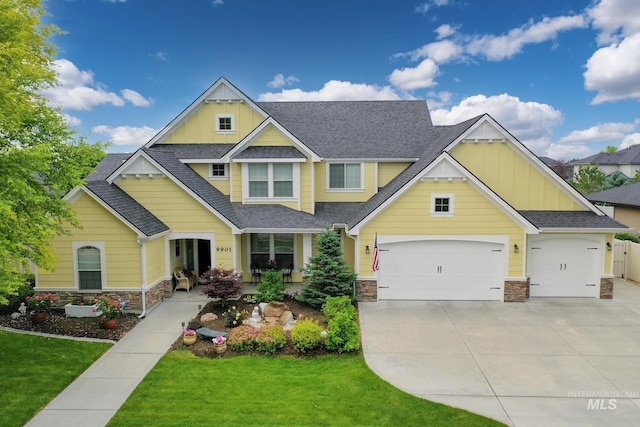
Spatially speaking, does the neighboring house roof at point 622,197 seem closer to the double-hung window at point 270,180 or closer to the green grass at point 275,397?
the double-hung window at point 270,180

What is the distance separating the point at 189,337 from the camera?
389 inches

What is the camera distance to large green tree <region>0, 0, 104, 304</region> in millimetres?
7551

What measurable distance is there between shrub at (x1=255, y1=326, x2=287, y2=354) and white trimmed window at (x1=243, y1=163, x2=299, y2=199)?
7281 mm

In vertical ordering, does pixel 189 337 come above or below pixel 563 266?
below

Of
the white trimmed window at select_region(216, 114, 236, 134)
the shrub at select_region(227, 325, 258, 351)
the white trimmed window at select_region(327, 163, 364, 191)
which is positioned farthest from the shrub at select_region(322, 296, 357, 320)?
the white trimmed window at select_region(216, 114, 236, 134)

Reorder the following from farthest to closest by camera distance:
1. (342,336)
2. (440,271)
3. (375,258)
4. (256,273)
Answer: (256,273) → (440,271) → (375,258) → (342,336)

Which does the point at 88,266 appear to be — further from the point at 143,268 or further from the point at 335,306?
the point at 335,306

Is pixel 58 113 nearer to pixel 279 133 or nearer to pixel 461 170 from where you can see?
pixel 279 133

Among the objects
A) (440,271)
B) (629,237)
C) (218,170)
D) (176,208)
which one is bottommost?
(440,271)

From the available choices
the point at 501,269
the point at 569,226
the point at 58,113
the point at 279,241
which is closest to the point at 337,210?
the point at 279,241

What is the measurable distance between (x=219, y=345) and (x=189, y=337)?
42.5 inches

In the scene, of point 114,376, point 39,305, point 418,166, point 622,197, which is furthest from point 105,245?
point 622,197

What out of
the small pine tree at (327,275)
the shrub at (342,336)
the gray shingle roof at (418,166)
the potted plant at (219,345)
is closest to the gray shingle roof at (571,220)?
the gray shingle roof at (418,166)

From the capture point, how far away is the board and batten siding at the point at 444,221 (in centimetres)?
1310
